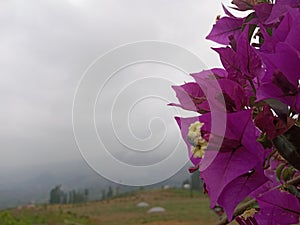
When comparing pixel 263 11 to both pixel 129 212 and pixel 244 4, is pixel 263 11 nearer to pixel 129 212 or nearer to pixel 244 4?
pixel 244 4

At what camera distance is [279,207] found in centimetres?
19

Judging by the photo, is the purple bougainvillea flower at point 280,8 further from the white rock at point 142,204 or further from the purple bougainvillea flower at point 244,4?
the white rock at point 142,204

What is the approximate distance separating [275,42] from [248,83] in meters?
0.03

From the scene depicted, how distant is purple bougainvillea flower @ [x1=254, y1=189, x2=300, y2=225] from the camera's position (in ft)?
0.62

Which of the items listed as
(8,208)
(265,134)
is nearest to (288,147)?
(265,134)

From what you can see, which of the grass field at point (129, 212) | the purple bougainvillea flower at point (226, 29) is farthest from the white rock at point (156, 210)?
the purple bougainvillea flower at point (226, 29)

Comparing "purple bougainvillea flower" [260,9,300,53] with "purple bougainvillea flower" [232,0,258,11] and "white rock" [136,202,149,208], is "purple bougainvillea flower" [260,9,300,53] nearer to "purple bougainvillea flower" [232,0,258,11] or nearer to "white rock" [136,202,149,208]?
"purple bougainvillea flower" [232,0,258,11]

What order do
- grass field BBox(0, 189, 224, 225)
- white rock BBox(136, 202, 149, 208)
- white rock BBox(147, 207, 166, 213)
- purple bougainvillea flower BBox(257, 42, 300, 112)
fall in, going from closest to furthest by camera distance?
purple bougainvillea flower BBox(257, 42, 300, 112) < grass field BBox(0, 189, 224, 225) < white rock BBox(147, 207, 166, 213) < white rock BBox(136, 202, 149, 208)

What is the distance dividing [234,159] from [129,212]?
4.96m

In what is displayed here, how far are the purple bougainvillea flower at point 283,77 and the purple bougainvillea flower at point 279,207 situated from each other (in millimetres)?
49

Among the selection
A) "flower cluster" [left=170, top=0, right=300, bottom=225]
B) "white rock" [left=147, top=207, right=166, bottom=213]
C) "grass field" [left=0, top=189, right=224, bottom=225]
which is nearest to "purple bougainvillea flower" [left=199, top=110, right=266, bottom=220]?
"flower cluster" [left=170, top=0, right=300, bottom=225]

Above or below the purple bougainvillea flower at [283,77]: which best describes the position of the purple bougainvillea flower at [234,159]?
below

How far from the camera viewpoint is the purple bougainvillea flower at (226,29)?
209 mm

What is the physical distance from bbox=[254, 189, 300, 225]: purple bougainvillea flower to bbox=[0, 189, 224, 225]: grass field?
445 centimetres
